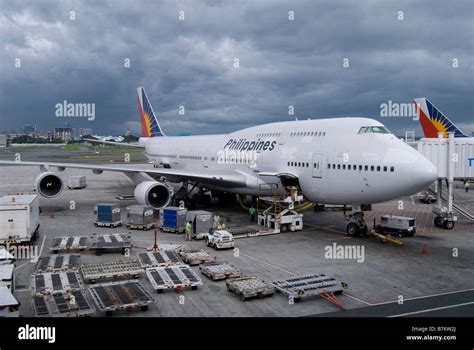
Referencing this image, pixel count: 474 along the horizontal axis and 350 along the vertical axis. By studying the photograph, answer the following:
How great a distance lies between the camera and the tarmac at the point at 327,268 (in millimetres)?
12484

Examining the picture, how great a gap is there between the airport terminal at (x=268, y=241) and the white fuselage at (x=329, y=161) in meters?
0.06

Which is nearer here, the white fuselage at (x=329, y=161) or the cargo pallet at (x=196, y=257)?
the cargo pallet at (x=196, y=257)

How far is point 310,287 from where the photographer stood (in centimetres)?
1359

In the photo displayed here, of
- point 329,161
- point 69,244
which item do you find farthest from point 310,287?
point 69,244

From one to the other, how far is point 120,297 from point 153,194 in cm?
1435

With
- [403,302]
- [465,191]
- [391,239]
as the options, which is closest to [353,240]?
[391,239]

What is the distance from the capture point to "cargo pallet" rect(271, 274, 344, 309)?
43.0 ft

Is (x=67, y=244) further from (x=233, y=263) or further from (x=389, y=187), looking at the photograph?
(x=389, y=187)

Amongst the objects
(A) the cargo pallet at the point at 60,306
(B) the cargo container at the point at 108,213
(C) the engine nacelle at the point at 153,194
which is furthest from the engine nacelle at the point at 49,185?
(A) the cargo pallet at the point at 60,306

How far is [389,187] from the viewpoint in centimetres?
1881

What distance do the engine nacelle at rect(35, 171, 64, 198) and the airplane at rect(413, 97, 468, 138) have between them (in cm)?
3106

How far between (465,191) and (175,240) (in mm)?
33592

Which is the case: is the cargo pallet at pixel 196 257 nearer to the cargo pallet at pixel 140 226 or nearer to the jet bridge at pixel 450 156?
the cargo pallet at pixel 140 226
